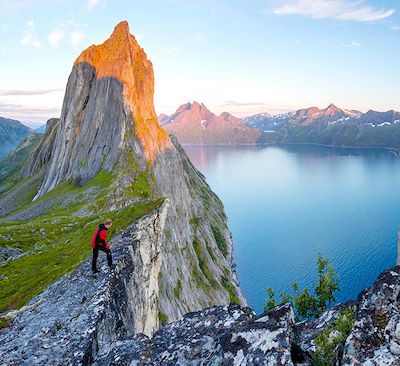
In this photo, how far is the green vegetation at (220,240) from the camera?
449ft

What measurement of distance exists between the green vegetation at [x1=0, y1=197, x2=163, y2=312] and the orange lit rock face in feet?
143

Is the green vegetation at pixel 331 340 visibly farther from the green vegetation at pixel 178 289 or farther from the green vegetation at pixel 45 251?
the green vegetation at pixel 178 289

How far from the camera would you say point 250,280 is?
412 ft

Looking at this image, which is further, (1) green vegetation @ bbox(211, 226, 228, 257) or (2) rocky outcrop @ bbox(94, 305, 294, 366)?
(1) green vegetation @ bbox(211, 226, 228, 257)

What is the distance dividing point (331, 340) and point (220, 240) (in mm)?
128967

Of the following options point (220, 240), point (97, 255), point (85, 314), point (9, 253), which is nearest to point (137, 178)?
point (9, 253)

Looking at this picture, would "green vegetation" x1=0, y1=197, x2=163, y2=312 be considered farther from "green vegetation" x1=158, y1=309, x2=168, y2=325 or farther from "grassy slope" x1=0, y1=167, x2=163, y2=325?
"green vegetation" x1=158, y1=309, x2=168, y2=325

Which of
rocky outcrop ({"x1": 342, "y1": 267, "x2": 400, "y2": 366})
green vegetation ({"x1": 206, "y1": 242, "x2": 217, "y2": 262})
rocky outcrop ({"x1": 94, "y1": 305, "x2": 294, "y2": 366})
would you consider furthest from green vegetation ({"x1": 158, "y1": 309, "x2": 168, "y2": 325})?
green vegetation ({"x1": 206, "y1": 242, "x2": 217, "y2": 262})

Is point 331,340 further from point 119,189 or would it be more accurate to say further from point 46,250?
point 119,189

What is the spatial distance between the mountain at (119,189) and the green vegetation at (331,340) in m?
22.4

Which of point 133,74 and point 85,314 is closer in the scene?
point 85,314

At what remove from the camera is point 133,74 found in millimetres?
99875

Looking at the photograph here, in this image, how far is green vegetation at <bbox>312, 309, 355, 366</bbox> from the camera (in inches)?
468

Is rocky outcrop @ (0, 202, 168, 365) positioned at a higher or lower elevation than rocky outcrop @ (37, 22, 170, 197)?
lower
